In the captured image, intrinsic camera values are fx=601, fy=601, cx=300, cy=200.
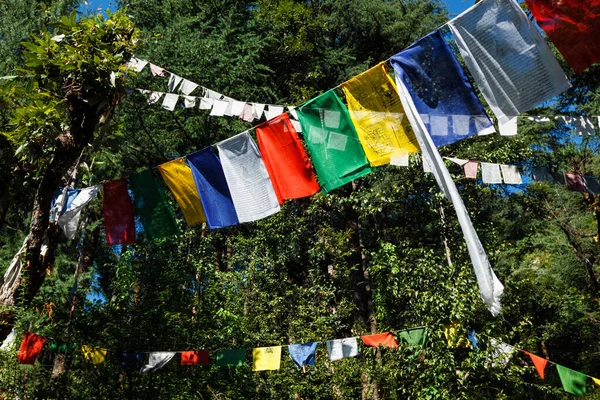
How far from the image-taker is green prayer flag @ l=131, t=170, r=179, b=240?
273 inches

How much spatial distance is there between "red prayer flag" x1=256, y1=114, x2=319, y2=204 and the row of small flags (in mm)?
3439

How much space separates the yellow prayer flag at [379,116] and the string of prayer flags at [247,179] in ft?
3.78

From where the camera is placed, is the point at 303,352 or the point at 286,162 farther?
the point at 303,352

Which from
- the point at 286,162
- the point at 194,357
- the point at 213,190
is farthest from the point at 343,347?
the point at 286,162

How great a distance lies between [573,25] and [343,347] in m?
5.81

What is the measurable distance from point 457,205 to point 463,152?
703cm

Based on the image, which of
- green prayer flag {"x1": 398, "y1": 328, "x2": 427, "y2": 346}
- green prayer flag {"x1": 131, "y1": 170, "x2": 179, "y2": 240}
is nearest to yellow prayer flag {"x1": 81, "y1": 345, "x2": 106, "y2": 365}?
green prayer flag {"x1": 131, "y1": 170, "x2": 179, "y2": 240}

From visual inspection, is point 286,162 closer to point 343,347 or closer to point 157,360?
point 157,360

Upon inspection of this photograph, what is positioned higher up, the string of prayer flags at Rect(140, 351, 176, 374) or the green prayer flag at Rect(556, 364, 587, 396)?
the string of prayer flags at Rect(140, 351, 176, 374)

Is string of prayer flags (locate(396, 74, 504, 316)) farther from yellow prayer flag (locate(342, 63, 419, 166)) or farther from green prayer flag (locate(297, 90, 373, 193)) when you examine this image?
green prayer flag (locate(297, 90, 373, 193))

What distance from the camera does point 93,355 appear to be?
812 centimetres

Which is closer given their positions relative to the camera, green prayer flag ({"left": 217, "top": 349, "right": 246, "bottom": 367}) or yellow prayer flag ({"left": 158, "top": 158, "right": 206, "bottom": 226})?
yellow prayer flag ({"left": 158, "top": 158, "right": 206, "bottom": 226})

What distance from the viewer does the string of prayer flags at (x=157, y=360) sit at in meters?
8.32

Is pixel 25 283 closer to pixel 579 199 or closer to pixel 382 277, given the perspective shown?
pixel 382 277
